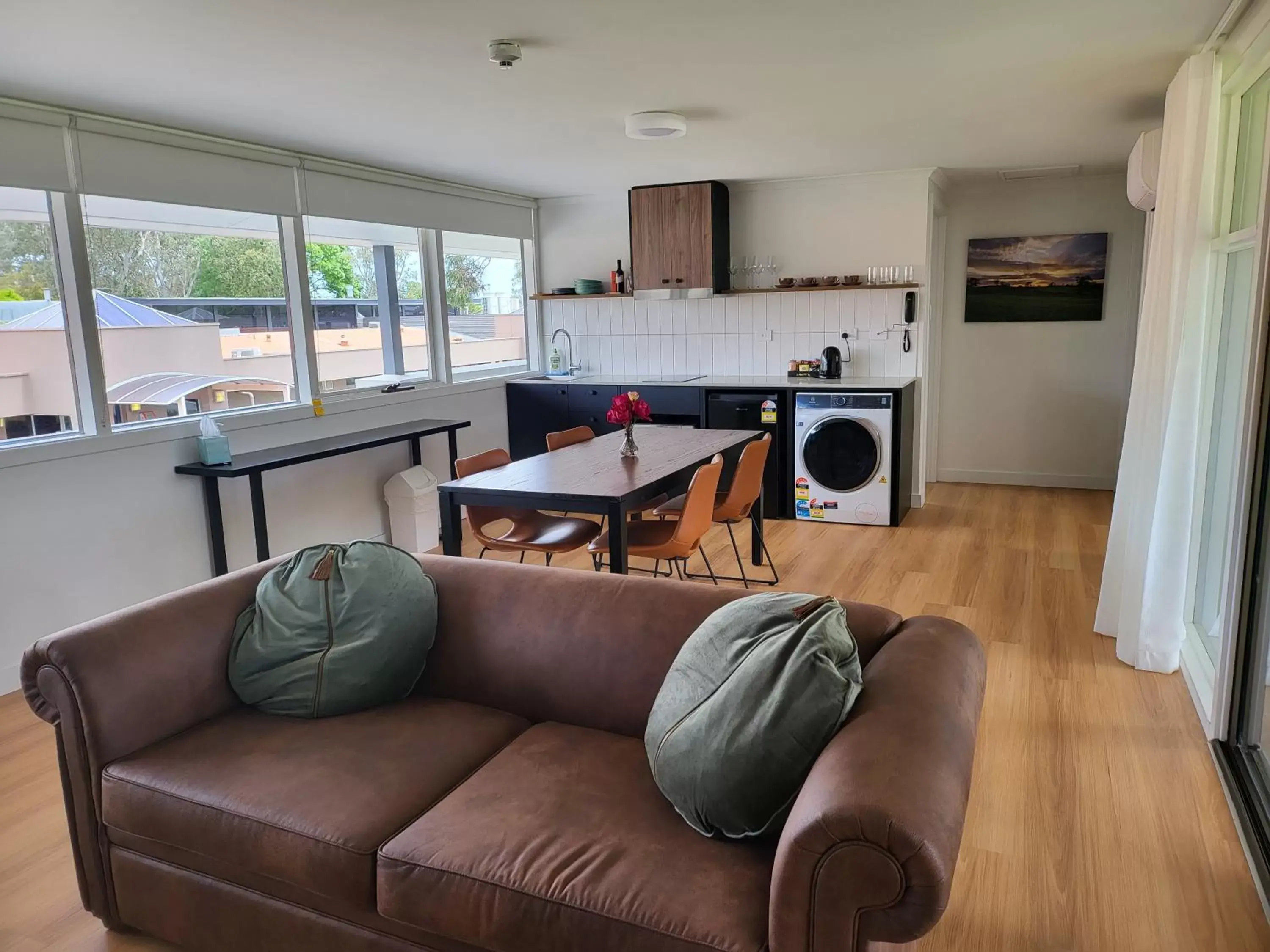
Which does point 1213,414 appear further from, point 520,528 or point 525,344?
point 525,344

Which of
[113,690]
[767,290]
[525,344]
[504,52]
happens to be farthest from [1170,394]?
[525,344]

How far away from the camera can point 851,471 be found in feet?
17.9

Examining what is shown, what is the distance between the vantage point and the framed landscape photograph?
5.99 metres

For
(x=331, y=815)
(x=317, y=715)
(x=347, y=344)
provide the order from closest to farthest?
(x=331, y=815) < (x=317, y=715) < (x=347, y=344)

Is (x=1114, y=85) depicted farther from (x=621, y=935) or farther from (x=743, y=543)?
(x=621, y=935)

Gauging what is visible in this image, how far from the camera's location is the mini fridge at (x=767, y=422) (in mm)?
5582

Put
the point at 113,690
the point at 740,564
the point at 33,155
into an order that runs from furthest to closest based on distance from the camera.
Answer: the point at 740,564, the point at 33,155, the point at 113,690

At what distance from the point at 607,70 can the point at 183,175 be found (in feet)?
6.76

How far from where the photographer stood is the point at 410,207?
5227mm

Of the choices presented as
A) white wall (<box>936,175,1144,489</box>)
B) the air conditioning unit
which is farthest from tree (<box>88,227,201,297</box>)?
white wall (<box>936,175,1144,489</box>)

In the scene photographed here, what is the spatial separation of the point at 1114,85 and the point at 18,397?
4.44 m

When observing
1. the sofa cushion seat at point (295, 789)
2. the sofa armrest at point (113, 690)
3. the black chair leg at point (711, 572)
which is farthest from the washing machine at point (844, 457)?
the sofa armrest at point (113, 690)

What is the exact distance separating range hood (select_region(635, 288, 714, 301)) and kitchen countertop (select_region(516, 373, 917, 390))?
0.57 m

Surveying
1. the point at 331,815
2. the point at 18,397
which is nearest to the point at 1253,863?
the point at 331,815
